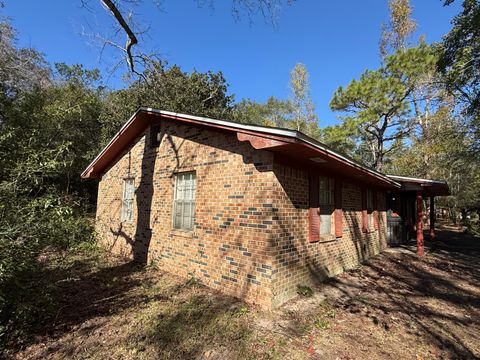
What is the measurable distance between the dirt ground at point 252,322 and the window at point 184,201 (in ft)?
4.41

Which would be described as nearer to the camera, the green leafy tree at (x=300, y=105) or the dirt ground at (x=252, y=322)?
the dirt ground at (x=252, y=322)

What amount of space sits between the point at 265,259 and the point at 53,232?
3363 mm

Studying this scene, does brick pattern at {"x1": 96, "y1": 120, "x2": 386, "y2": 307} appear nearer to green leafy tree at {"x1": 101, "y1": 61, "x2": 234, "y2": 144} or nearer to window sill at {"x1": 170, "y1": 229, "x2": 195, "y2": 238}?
window sill at {"x1": 170, "y1": 229, "x2": 195, "y2": 238}

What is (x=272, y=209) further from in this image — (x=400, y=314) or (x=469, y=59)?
(x=469, y=59)

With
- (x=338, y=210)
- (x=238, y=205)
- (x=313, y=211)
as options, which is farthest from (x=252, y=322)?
(x=338, y=210)

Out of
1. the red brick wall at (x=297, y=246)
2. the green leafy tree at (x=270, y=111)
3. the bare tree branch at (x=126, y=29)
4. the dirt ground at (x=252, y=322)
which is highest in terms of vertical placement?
the green leafy tree at (x=270, y=111)

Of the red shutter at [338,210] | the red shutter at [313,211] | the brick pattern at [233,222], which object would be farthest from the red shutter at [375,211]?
the red shutter at [313,211]

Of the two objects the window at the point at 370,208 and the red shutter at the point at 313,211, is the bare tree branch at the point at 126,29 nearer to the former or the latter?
the red shutter at the point at 313,211

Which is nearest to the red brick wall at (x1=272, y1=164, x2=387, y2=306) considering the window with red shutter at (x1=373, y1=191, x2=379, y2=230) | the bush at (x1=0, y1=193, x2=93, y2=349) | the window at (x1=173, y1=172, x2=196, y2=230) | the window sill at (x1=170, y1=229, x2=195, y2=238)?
the window sill at (x1=170, y1=229, x2=195, y2=238)

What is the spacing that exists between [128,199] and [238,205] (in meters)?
5.38

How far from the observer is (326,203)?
7.04 m

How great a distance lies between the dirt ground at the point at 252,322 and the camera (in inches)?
143

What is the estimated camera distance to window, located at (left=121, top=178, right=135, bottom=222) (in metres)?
9.01

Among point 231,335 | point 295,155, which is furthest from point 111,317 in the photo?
point 295,155
